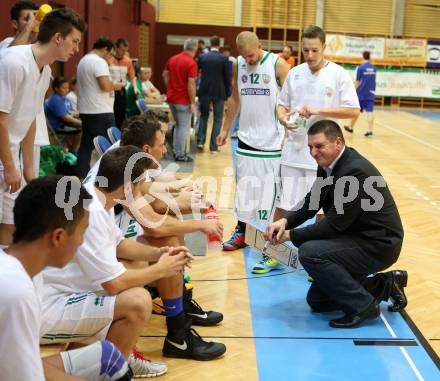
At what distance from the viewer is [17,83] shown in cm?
392

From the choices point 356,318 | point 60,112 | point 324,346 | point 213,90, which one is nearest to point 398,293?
point 356,318

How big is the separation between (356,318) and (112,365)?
7.19 ft

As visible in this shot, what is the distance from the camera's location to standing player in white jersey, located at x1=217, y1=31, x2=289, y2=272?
5516mm

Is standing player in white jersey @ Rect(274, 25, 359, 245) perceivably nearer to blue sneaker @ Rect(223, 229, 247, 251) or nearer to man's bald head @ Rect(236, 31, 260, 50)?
man's bald head @ Rect(236, 31, 260, 50)

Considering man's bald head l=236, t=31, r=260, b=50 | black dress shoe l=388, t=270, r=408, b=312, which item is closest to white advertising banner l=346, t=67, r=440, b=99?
man's bald head l=236, t=31, r=260, b=50

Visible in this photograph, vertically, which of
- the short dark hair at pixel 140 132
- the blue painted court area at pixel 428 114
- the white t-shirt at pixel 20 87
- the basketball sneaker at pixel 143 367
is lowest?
the basketball sneaker at pixel 143 367

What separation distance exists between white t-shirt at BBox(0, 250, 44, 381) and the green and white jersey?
3898 millimetres

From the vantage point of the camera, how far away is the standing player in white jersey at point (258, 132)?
217 inches

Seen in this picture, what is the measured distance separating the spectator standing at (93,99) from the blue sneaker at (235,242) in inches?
93.7

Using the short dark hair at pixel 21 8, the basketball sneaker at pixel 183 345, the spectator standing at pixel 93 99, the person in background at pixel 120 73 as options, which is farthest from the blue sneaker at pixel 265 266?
the person in background at pixel 120 73

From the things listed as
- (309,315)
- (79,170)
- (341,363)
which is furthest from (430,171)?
(341,363)

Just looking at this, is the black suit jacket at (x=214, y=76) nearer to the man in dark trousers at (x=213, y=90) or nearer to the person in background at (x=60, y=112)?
the man in dark trousers at (x=213, y=90)

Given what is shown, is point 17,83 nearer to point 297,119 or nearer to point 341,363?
point 297,119

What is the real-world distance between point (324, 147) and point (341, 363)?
1.40 m
